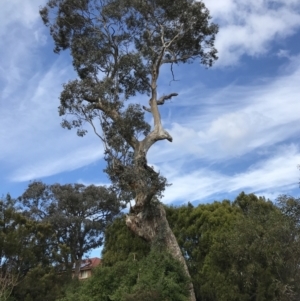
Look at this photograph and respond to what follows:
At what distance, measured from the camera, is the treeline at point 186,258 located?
537 inches

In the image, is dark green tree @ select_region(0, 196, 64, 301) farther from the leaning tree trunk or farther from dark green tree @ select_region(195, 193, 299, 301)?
dark green tree @ select_region(195, 193, 299, 301)

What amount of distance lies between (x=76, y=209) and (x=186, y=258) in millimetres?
18402

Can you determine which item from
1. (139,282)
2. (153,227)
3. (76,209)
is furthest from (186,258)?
(76,209)

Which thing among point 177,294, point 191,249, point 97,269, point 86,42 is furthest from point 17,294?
point 86,42

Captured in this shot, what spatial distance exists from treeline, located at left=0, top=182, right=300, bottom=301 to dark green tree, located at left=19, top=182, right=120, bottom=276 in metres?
12.6

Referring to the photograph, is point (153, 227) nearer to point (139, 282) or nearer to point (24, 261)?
point (139, 282)

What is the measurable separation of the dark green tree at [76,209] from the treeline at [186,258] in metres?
12.6

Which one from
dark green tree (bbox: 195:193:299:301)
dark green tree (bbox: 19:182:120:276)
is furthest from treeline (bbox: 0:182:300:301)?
dark green tree (bbox: 19:182:120:276)

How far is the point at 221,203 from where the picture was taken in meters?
21.3

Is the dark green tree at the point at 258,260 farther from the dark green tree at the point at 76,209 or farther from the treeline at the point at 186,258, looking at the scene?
the dark green tree at the point at 76,209

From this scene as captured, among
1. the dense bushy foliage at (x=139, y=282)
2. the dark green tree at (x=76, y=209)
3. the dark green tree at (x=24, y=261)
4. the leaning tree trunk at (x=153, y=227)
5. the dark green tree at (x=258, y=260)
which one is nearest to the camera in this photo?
the dark green tree at (x=258, y=260)

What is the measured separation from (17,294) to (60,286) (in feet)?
6.19

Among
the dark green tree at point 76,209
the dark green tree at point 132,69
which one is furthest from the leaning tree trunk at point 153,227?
the dark green tree at point 76,209

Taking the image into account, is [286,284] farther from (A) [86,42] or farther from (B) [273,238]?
(A) [86,42]
